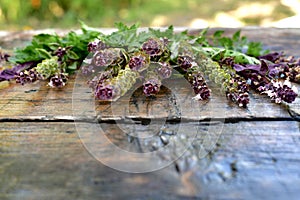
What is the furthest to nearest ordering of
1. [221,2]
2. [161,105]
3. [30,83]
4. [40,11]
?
[221,2] → [40,11] → [30,83] → [161,105]

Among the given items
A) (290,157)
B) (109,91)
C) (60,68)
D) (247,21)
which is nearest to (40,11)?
(247,21)

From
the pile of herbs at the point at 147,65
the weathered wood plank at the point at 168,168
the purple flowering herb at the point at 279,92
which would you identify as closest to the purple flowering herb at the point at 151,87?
the pile of herbs at the point at 147,65

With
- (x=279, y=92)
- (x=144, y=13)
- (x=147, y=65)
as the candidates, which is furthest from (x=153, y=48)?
(x=144, y=13)

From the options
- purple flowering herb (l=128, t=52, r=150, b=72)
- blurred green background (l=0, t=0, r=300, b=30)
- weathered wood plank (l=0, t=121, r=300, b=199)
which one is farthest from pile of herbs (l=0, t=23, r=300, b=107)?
blurred green background (l=0, t=0, r=300, b=30)

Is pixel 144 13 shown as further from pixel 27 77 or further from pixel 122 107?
pixel 122 107

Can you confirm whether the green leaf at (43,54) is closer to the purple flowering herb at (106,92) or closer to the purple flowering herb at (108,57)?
the purple flowering herb at (108,57)

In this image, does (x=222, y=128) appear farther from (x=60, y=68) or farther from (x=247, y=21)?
(x=247, y=21)

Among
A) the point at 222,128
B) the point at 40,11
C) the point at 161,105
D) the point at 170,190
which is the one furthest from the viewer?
the point at 40,11
